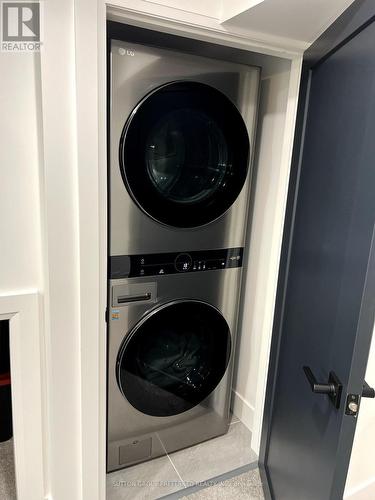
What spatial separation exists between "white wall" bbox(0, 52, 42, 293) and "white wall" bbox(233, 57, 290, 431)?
98cm

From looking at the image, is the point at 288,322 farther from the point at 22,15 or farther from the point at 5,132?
the point at 22,15

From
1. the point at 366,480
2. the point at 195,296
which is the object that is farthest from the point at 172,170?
the point at 366,480

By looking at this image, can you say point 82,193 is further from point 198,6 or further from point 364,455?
point 364,455

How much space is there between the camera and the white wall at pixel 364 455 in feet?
4.93

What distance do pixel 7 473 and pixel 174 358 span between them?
36.1 inches

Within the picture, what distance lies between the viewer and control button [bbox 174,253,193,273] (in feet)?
5.03

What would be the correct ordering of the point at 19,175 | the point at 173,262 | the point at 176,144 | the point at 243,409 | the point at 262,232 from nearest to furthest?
the point at 19,175 → the point at 176,144 → the point at 173,262 → the point at 262,232 → the point at 243,409

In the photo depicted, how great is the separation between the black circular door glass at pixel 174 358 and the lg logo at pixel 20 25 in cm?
104

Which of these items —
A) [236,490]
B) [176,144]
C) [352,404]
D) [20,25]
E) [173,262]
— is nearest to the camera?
[352,404]

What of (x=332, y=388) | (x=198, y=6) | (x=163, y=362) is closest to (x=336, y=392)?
(x=332, y=388)

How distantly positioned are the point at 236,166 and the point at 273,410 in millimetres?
1083

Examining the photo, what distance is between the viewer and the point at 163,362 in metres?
1.68

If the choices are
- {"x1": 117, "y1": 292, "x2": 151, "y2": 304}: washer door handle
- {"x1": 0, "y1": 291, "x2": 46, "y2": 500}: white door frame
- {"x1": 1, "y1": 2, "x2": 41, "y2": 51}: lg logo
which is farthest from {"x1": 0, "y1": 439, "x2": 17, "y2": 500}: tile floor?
{"x1": 1, "y1": 2, "x2": 41, "y2": 51}: lg logo

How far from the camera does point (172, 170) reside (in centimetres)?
144
